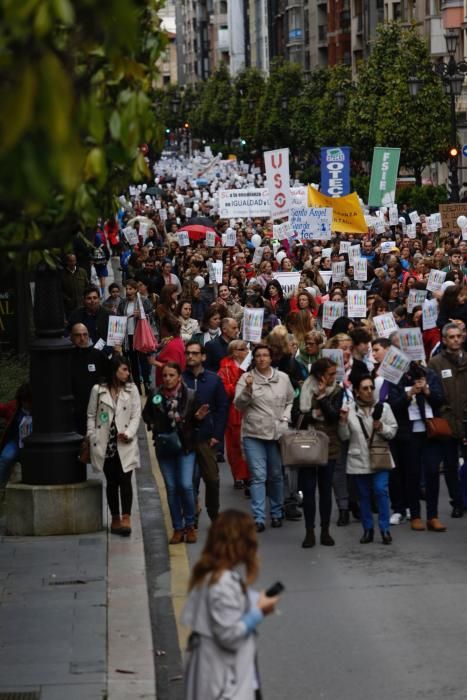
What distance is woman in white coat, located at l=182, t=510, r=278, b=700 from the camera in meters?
6.45

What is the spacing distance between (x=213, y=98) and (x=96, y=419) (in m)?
128

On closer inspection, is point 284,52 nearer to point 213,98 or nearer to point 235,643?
point 213,98

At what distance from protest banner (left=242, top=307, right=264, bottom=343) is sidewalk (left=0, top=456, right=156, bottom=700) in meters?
3.82

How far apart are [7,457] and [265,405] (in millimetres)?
2482

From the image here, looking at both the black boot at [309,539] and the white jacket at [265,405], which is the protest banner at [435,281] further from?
the black boot at [309,539]

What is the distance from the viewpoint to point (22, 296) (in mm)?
21469

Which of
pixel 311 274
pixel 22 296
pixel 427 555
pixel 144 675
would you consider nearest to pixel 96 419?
pixel 427 555

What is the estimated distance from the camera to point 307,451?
12656 millimetres

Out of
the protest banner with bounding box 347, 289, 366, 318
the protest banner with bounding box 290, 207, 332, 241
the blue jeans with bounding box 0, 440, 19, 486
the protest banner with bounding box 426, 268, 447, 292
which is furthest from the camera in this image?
the protest banner with bounding box 290, 207, 332, 241

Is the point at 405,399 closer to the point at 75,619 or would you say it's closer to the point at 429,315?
the point at 75,619

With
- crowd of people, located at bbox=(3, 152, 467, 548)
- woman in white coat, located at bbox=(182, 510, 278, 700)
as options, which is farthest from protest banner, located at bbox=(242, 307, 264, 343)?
woman in white coat, located at bbox=(182, 510, 278, 700)

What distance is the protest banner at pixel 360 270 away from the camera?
25.4 metres

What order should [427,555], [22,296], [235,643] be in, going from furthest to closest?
[22,296] → [427,555] → [235,643]

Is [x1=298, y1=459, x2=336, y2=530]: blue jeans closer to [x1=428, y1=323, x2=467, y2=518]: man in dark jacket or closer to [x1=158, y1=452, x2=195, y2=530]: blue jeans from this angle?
[x1=158, y1=452, x2=195, y2=530]: blue jeans
